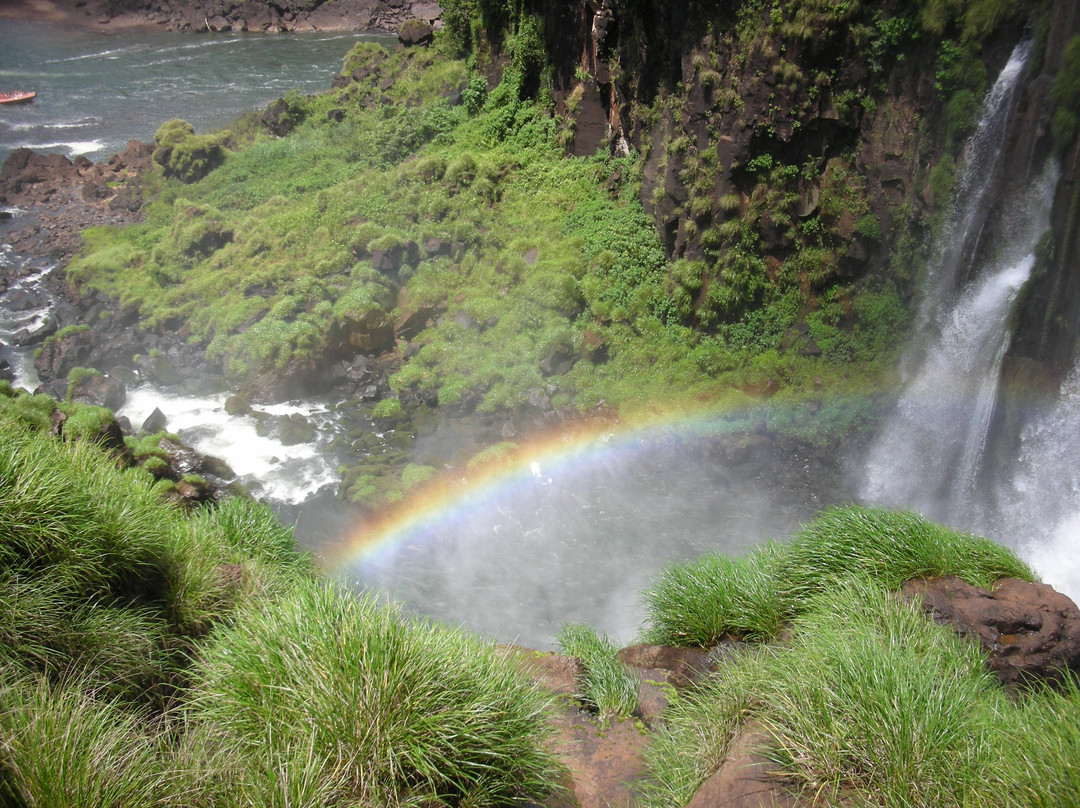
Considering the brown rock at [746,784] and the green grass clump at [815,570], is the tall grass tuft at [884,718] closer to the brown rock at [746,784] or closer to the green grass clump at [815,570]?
the brown rock at [746,784]

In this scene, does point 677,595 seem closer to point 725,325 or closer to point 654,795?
point 654,795

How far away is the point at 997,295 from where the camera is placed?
49.2 feet

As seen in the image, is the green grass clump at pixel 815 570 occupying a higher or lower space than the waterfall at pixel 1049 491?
higher

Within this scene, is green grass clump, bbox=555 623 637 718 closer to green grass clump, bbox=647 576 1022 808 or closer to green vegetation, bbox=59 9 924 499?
green grass clump, bbox=647 576 1022 808

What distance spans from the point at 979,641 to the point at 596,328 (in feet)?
46.0

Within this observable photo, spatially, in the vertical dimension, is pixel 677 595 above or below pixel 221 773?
below

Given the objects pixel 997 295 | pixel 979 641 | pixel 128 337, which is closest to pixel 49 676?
pixel 979 641

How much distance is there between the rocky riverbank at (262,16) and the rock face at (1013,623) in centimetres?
5440

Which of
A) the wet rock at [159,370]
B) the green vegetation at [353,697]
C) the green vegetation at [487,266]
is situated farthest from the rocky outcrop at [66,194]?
the green vegetation at [353,697]

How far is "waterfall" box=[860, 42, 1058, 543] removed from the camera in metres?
14.5

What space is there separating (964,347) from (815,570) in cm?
1096

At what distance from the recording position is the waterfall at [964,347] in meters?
14.5

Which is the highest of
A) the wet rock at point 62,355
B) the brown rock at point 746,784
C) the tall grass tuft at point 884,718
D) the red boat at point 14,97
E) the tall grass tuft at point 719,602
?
the tall grass tuft at point 884,718

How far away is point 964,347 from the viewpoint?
15.9 metres
